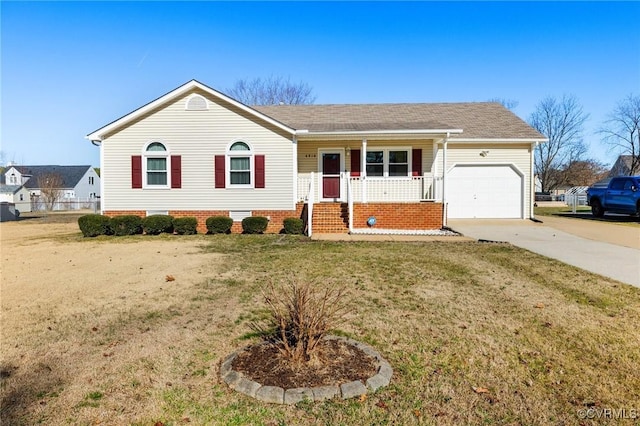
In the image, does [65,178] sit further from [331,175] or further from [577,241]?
[577,241]

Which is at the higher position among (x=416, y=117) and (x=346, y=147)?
(x=416, y=117)

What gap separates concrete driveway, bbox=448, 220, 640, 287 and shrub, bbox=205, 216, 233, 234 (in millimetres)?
7766

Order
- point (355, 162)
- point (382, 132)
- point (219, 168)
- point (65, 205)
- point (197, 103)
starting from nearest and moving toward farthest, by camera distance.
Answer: point (382, 132)
point (197, 103)
point (219, 168)
point (355, 162)
point (65, 205)

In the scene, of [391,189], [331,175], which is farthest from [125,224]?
[391,189]

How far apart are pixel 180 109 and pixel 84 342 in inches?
456

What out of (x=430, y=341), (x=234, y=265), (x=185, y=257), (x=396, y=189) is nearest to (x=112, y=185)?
(x=185, y=257)

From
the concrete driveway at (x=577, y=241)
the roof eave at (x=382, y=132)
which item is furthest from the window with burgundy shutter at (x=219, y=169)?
the concrete driveway at (x=577, y=241)

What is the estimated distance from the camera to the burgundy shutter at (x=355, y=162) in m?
15.7

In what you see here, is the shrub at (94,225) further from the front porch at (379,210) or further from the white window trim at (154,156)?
the front porch at (379,210)

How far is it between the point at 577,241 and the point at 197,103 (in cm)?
1288

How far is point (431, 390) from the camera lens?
3029 millimetres

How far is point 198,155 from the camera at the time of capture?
1409 centimetres

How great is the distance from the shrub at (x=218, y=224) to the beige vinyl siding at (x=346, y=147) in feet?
13.2

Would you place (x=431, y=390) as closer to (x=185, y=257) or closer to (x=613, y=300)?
(x=613, y=300)
